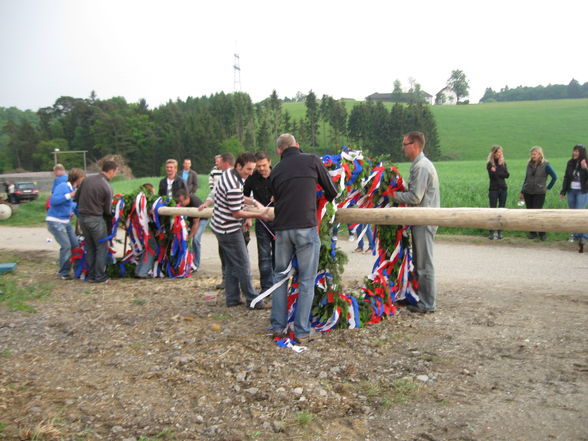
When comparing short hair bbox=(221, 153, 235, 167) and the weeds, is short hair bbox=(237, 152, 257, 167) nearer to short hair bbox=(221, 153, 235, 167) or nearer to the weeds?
short hair bbox=(221, 153, 235, 167)

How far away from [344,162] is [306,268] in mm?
1372

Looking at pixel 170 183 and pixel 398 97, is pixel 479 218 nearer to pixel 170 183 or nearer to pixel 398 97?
pixel 170 183

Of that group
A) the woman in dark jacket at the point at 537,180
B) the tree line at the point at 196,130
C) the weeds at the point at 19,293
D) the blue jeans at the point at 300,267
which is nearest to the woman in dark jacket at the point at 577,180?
the woman in dark jacket at the point at 537,180

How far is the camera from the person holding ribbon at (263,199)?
6.66 meters

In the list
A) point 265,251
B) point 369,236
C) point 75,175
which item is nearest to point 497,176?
point 369,236

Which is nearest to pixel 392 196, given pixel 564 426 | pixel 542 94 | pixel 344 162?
pixel 344 162

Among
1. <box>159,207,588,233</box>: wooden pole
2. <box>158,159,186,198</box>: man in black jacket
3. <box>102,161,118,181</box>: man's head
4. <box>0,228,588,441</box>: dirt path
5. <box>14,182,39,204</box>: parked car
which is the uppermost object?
<box>102,161,118,181</box>: man's head

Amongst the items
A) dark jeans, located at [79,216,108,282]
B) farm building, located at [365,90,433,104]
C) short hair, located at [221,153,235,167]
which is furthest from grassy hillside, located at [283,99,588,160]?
dark jeans, located at [79,216,108,282]

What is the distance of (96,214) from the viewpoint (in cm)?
837

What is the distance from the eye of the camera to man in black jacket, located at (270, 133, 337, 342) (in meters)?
5.14

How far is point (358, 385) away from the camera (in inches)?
167

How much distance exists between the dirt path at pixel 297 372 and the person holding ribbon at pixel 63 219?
2001 mm

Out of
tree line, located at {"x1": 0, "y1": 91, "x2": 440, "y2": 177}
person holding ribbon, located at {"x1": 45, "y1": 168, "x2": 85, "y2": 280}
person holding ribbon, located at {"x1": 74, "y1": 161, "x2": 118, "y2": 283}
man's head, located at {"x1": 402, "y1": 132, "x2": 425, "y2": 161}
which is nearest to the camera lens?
man's head, located at {"x1": 402, "y1": 132, "x2": 425, "y2": 161}

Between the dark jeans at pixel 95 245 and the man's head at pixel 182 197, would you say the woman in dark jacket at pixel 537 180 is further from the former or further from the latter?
the dark jeans at pixel 95 245
